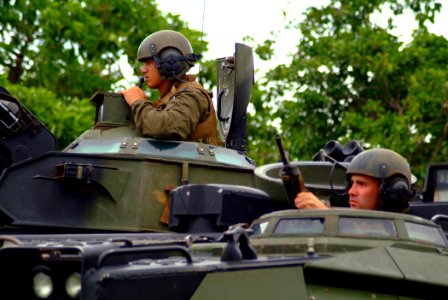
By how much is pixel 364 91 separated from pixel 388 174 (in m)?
18.7

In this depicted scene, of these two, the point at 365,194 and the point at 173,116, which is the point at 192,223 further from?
the point at 173,116

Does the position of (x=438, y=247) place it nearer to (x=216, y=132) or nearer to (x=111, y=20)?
(x=216, y=132)

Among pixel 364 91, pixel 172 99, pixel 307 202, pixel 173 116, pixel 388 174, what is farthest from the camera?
pixel 364 91

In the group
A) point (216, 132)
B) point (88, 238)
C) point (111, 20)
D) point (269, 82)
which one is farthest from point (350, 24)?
point (88, 238)

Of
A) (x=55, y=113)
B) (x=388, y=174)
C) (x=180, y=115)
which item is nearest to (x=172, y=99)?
(x=180, y=115)

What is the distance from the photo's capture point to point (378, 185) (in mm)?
11156

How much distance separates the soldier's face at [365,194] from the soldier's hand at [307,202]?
254 mm

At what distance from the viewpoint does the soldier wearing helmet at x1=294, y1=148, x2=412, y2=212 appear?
36.3 ft

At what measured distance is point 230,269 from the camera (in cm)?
890

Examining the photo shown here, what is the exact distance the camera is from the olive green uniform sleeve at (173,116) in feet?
42.7

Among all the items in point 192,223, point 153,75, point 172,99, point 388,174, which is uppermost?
point 153,75

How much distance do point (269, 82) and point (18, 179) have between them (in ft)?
59.8

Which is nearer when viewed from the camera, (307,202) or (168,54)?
(307,202)

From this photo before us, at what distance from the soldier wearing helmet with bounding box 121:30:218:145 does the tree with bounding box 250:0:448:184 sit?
45.5ft
